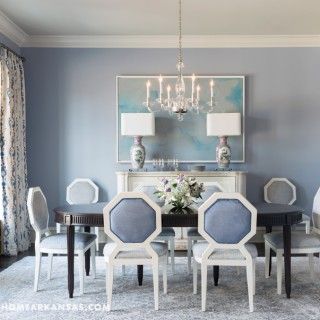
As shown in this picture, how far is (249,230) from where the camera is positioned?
3463mm

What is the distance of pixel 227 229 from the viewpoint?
3.45m

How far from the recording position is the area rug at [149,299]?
3.32 m

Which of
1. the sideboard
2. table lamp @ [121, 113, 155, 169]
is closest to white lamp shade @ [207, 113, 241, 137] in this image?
the sideboard

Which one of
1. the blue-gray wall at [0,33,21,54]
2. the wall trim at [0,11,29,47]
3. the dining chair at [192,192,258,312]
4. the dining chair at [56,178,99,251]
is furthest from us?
the dining chair at [56,178,99,251]

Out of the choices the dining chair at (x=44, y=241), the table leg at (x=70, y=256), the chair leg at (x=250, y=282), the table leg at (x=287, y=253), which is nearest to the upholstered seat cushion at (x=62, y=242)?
the dining chair at (x=44, y=241)

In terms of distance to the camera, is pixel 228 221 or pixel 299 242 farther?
pixel 299 242

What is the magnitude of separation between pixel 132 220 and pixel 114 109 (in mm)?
2954

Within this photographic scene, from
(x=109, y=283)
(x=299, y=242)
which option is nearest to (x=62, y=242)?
(x=109, y=283)

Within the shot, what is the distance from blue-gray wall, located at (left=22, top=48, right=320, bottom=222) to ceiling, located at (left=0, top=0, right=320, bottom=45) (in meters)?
0.31

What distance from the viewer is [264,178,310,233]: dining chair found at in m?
6.02

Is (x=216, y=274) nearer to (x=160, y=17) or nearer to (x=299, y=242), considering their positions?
(x=299, y=242)

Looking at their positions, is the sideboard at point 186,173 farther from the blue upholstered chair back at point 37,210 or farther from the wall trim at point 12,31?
the wall trim at point 12,31

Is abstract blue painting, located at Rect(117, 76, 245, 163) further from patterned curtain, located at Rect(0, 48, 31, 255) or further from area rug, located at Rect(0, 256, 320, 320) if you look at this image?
area rug, located at Rect(0, 256, 320, 320)

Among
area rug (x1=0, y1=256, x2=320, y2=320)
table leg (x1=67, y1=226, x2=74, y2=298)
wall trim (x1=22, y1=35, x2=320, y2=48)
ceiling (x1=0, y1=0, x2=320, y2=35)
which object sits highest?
ceiling (x1=0, y1=0, x2=320, y2=35)
